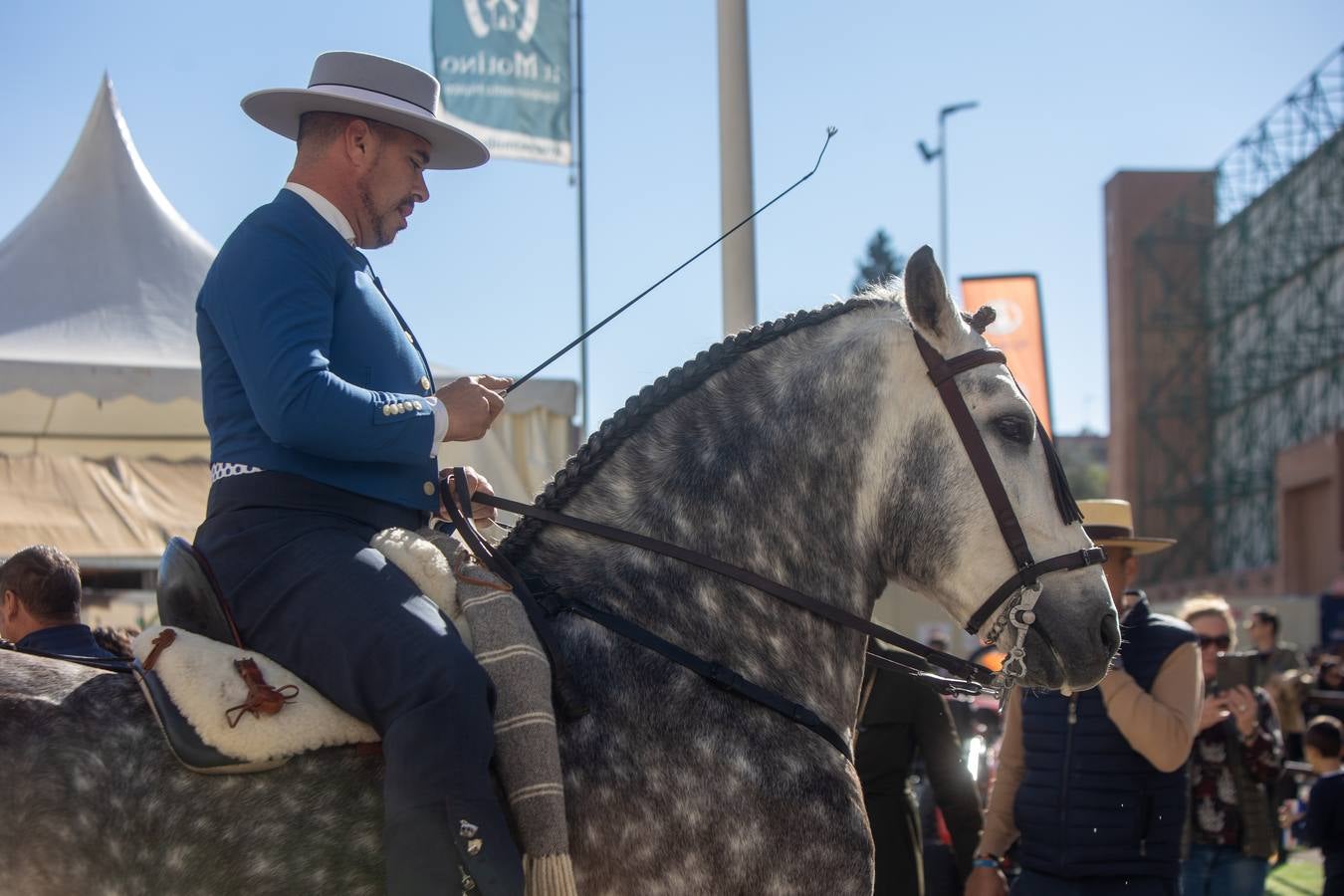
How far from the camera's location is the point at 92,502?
9.39 m

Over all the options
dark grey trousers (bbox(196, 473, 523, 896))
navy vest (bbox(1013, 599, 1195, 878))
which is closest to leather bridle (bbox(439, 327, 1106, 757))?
dark grey trousers (bbox(196, 473, 523, 896))

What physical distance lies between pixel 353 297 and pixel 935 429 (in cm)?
145

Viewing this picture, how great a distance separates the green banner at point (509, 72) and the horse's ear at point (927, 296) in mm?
8724

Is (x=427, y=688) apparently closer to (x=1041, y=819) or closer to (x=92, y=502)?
(x=1041, y=819)

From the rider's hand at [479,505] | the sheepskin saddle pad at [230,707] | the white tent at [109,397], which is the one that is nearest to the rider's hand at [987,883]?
the rider's hand at [479,505]

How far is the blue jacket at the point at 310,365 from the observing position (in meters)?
2.85

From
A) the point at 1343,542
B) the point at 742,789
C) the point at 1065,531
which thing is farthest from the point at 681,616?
the point at 1343,542

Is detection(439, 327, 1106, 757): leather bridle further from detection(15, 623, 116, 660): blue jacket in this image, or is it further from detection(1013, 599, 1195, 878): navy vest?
detection(15, 623, 116, 660): blue jacket

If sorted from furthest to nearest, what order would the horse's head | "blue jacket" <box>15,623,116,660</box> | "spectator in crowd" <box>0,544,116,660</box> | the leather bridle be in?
"spectator in crowd" <box>0,544,116,660</box>, "blue jacket" <box>15,623,116,660</box>, the horse's head, the leather bridle

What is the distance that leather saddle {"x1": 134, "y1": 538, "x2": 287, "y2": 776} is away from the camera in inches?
107

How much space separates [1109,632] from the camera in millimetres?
3373

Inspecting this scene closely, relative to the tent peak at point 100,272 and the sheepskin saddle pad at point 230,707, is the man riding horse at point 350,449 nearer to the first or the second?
the sheepskin saddle pad at point 230,707

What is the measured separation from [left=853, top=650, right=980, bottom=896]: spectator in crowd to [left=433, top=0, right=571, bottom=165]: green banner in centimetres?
699

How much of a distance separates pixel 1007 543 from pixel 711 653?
2.57 feet
